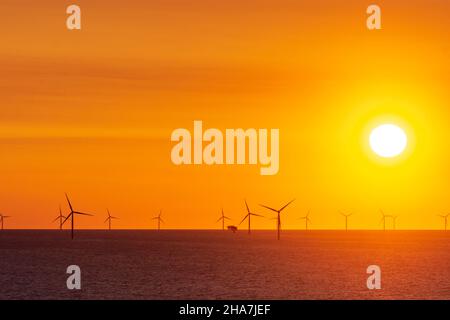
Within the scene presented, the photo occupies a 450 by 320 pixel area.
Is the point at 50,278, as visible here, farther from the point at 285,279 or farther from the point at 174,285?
the point at 285,279

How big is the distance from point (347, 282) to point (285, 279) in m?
9.97

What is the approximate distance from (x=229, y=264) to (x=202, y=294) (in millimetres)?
62279
